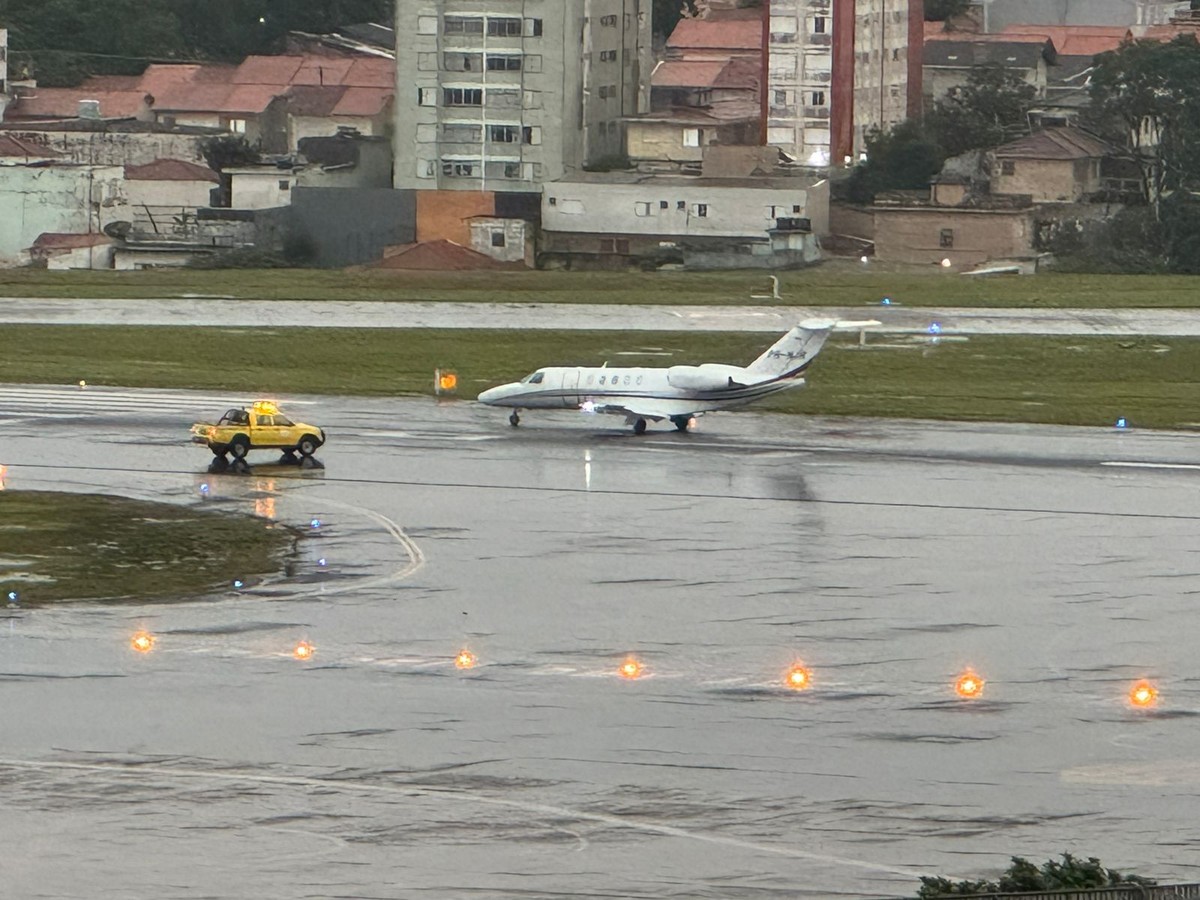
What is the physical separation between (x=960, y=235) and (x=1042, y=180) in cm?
1248

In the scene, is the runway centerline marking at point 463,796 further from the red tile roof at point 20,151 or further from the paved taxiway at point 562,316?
the red tile roof at point 20,151

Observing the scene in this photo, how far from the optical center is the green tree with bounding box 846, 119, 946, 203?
493 ft

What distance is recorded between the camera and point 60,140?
6649 inches

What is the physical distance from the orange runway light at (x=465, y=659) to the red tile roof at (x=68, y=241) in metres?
98.4

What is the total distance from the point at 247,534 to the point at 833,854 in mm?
27951

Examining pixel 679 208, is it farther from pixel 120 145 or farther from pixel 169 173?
pixel 120 145

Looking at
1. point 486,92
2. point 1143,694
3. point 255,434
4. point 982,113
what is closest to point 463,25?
point 486,92

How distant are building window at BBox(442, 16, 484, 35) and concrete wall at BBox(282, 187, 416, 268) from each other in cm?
1314

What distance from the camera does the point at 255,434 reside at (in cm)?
6925

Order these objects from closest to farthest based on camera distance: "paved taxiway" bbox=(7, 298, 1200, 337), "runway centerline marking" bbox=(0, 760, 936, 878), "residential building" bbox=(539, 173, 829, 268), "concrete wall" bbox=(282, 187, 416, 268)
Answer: "runway centerline marking" bbox=(0, 760, 936, 878), "paved taxiway" bbox=(7, 298, 1200, 337), "residential building" bbox=(539, 173, 829, 268), "concrete wall" bbox=(282, 187, 416, 268)

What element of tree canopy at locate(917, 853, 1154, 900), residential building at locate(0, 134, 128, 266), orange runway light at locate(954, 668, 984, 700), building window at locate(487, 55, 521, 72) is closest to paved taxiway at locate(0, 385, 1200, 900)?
orange runway light at locate(954, 668, 984, 700)

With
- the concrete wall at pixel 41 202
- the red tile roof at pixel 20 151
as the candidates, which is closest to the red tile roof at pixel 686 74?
the red tile roof at pixel 20 151

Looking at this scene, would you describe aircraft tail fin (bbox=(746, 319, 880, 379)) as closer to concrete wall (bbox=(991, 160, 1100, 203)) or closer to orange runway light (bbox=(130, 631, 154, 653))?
orange runway light (bbox=(130, 631, 154, 653))

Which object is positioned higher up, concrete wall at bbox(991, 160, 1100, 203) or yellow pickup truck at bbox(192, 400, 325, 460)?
concrete wall at bbox(991, 160, 1100, 203)
